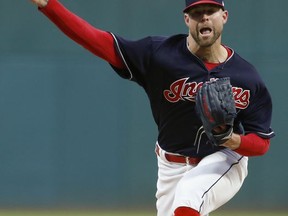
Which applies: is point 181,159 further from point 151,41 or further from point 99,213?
point 99,213

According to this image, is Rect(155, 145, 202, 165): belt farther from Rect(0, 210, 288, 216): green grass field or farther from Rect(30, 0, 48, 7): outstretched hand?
Rect(0, 210, 288, 216): green grass field

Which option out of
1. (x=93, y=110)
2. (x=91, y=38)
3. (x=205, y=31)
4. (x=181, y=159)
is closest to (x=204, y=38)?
(x=205, y=31)

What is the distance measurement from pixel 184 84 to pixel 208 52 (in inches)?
9.1

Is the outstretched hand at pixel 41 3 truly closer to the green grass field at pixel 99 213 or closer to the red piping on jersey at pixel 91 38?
the red piping on jersey at pixel 91 38

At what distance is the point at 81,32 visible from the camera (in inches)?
162

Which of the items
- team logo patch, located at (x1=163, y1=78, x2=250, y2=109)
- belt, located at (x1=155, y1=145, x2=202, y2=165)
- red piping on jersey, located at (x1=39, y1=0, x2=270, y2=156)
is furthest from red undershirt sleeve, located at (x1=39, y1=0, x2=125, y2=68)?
belt, located at (x1=155, y1=145, x2=202, y2=165)

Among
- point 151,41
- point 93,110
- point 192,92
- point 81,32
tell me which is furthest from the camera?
point 93,110

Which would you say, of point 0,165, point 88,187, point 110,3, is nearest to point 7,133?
point 0,165

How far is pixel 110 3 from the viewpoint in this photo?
306 inches

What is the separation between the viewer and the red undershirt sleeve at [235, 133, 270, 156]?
4125 mm

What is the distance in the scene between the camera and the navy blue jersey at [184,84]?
426cm

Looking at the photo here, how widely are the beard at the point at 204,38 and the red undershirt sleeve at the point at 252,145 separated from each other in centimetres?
50

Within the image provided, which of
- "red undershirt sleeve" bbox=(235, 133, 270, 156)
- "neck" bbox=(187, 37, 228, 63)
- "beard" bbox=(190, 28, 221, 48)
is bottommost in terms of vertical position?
"red undershirt sleeve" bbox=(235, 133, 270, 156)

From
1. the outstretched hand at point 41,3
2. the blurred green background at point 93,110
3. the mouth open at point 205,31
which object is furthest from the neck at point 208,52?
the blurred green background at point 93,110
